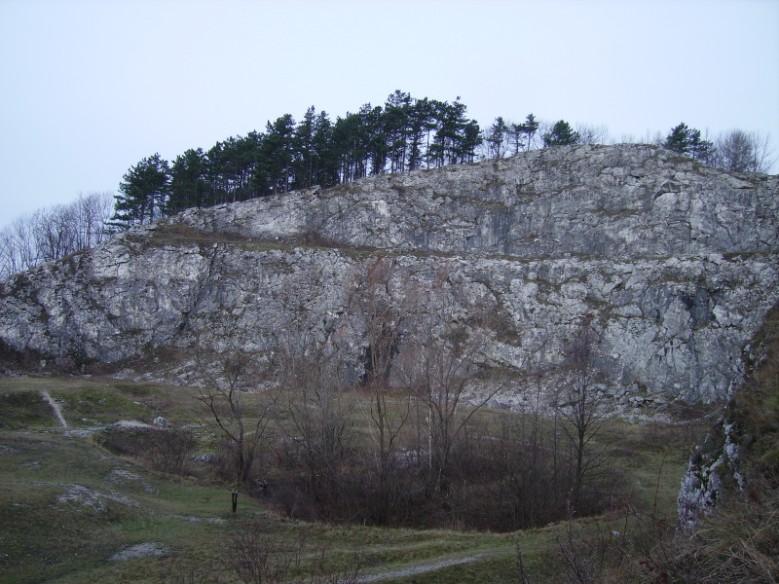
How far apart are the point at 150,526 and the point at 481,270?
1270 inches

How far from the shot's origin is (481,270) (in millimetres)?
43062

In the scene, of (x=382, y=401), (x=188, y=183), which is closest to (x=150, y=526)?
(x=382, y=401)

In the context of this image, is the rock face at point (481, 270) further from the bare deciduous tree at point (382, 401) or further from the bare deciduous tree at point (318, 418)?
the bare deciduous tree at point (318, 418)

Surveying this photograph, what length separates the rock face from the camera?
36719 mm

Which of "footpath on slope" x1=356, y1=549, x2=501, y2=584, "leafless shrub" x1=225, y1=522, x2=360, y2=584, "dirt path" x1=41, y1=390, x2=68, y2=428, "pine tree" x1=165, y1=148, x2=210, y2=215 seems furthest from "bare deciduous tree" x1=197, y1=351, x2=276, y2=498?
"pine tree" x1=165, y1=148, x2=210, y2=215

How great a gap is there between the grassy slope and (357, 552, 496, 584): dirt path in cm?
21

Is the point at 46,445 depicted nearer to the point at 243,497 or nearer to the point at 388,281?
the point at 243,497

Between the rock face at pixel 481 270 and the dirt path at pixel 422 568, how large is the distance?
23497 mm

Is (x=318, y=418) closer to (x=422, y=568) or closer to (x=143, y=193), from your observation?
(x=422, y=568)

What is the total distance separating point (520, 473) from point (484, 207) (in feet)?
111

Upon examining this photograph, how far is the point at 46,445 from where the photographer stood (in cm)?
2173

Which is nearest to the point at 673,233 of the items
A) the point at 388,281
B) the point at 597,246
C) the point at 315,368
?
the point at 597,246

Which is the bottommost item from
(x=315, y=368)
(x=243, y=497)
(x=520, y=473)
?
(x=243, y=497)

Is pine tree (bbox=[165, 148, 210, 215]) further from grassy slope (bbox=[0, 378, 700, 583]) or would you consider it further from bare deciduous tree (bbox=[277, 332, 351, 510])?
bare deciduous tree (bbox=[277, 332, 351, 510])
